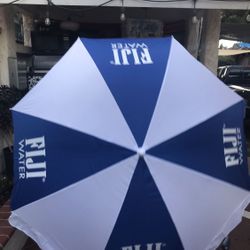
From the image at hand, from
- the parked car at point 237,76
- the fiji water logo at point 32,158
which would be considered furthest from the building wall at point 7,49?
the parked car at point 237,76

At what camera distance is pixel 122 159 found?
2.13 metres

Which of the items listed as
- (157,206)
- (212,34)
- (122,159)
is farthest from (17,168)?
(212,34)

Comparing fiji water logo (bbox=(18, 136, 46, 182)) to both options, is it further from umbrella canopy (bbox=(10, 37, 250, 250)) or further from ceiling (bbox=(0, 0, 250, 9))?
ceiling (bbox=(0, 0, 250, 9))

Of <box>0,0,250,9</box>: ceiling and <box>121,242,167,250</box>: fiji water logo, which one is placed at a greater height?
<box>0,0,250,9</box>: ceiling

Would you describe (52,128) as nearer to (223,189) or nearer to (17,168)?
(17,168)

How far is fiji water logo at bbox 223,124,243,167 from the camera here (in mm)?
2492

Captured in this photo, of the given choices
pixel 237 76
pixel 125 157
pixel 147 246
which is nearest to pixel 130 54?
pixel 125 157

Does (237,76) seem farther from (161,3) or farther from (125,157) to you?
(125,157)

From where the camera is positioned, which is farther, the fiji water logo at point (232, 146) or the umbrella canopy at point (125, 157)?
the fiji water logo at point (232, 146)

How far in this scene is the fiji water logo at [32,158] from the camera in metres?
2.33

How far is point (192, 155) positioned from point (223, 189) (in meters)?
0.33

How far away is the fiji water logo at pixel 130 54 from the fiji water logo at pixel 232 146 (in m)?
0.64

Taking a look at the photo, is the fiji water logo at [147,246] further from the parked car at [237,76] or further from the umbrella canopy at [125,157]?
the parked car at [237,76]

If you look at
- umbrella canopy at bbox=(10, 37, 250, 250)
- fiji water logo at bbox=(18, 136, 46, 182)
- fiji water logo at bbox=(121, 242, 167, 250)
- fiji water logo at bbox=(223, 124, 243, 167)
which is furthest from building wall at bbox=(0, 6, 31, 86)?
fiji water logo at bbox=(121, 242, 167, 250)
